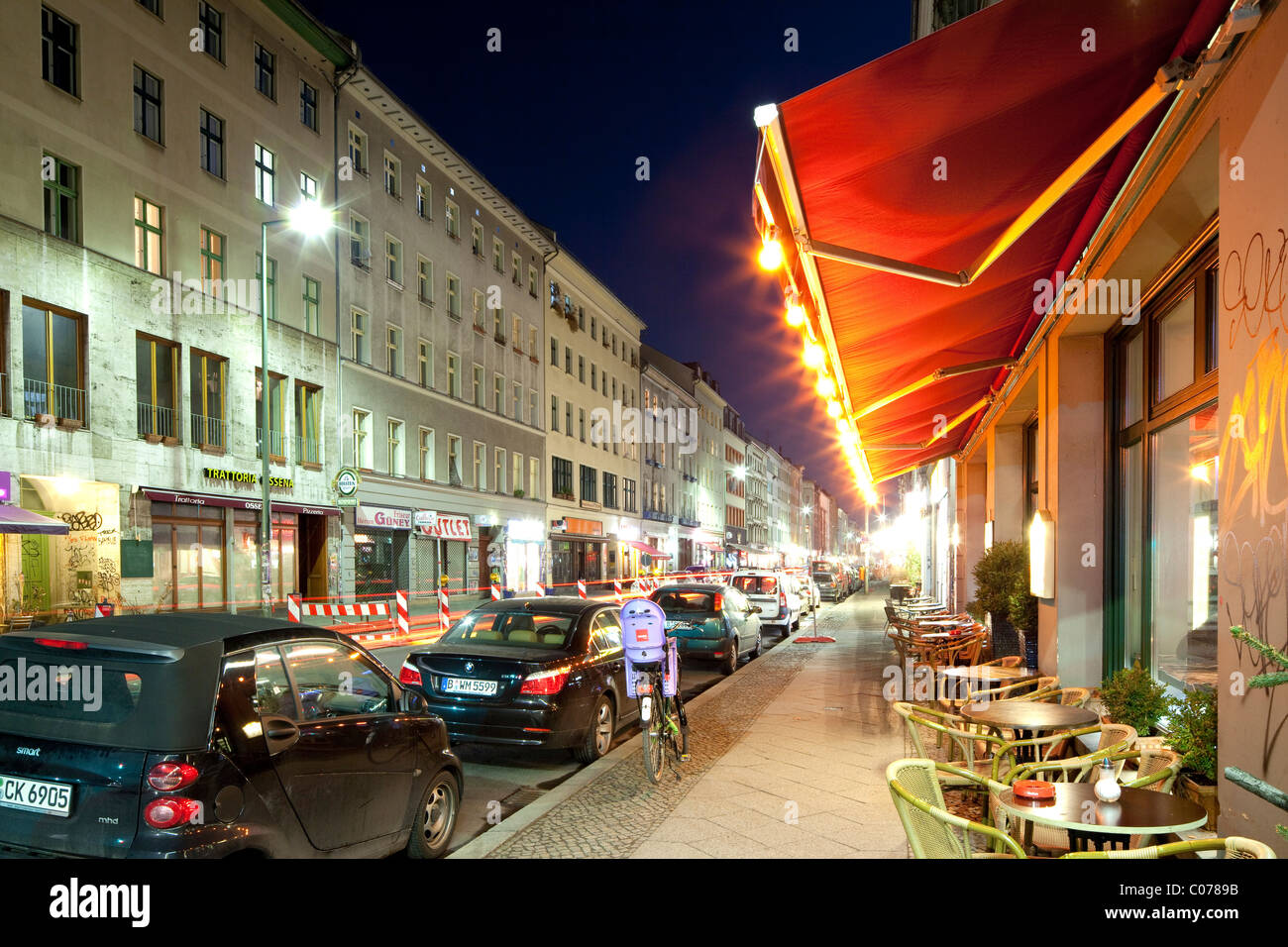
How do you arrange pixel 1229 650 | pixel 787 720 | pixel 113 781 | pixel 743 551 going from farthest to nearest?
pixel 743 551 → pixel 787 720 → pixel 1229 650 → pixel 113 781

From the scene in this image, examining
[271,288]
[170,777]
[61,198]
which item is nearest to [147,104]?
[61,198]

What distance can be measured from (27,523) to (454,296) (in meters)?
21.5

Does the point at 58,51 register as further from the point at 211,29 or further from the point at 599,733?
the point at 599,733

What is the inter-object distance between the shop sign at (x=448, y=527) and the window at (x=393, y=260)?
871 cm

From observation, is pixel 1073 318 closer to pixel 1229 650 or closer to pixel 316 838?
pixel 1229 650

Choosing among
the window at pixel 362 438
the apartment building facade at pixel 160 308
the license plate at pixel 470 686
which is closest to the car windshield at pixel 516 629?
the license plate at pixel 470 686

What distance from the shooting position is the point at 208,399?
882 inches

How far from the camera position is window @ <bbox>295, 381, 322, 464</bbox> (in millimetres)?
25875

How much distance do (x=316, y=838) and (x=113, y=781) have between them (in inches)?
42.2

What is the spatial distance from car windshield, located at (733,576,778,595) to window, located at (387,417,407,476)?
1387cm

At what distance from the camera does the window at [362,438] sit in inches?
1135

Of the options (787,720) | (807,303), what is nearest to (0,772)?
(807,303)

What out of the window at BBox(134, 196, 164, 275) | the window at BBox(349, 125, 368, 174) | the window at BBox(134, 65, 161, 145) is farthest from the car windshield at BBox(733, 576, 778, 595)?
the window at BBox(349, 125, 368, 174)
